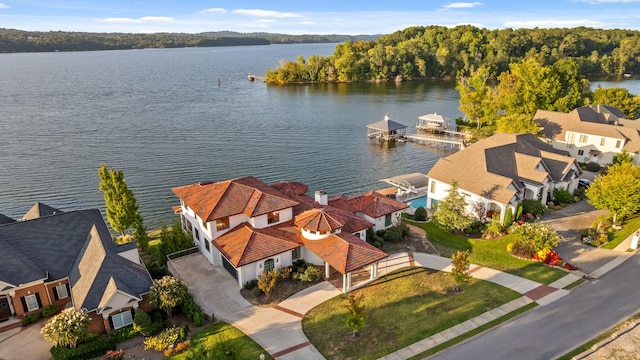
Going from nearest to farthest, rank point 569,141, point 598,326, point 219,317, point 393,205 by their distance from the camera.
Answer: point 598,326
point 219,317
point 393,205
point 569,141

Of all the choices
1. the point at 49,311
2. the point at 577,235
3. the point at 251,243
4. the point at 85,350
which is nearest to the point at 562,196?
the point at 577,235

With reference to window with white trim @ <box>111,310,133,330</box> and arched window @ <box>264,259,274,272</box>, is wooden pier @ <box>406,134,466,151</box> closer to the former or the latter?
arched window @ <box>264,259,274,272</box>

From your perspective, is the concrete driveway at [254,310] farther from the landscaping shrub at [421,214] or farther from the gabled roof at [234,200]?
the landscaping shrub at [421,214]

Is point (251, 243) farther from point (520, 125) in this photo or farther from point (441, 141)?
point (441, 141)

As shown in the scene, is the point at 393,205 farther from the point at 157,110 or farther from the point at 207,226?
the point at 157,110

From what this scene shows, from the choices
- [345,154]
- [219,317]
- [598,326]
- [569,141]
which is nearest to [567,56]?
[569,141]

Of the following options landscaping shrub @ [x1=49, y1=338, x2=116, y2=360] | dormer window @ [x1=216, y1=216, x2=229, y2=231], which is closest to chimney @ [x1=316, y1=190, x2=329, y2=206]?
dormer window @ [x1=216, y1=216, x2=229, y2=231]

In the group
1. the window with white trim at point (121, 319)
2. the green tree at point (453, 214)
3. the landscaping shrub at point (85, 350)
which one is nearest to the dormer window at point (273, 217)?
the window with white trim at point (121, 319)
